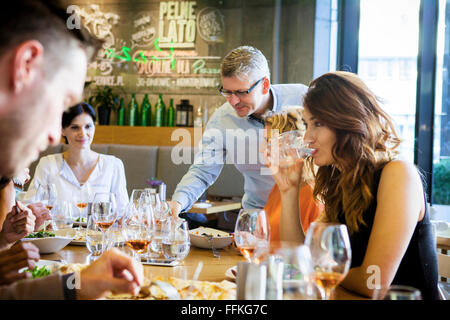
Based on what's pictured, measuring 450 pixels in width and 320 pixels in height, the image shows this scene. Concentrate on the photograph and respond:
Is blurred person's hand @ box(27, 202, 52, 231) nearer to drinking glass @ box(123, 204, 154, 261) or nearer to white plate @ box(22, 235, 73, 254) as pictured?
white plate @ box(22, 235, 73, 254)

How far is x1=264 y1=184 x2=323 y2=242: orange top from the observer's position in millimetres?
2036

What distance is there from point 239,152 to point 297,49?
2.49m

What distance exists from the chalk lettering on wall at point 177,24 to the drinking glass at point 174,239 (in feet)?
14.1

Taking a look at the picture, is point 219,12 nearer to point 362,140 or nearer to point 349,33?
point 349,33

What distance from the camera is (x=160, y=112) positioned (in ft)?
18.2

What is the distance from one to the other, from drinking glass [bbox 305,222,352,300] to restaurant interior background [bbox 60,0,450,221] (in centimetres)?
298

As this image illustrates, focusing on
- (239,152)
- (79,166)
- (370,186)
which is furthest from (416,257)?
(79,166)

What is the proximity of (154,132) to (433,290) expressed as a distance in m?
4.18

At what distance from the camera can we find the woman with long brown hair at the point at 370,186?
1.34 meters

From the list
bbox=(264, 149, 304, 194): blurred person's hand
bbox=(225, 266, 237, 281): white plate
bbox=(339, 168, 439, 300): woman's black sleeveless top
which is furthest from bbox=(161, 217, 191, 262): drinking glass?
bbox=(339, 168, 439, 300): woman's black sleeveless top

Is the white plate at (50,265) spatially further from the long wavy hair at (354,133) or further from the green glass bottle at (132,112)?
the green glass bottle at (132,112)

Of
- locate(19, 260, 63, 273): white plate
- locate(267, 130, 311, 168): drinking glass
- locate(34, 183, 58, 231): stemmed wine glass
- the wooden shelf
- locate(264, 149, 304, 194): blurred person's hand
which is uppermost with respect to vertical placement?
the wooden shelf

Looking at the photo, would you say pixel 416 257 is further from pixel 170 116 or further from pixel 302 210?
pixel 170 116

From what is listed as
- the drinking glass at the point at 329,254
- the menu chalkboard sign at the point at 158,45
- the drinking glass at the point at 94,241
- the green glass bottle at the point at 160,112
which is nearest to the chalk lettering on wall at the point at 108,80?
the menu chalkboard sign at the point at 158,45
